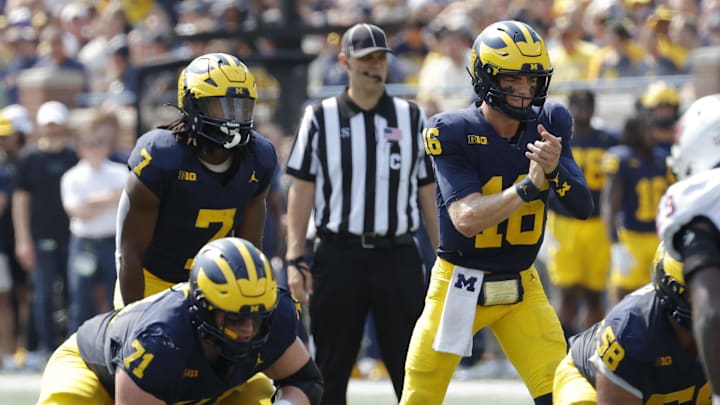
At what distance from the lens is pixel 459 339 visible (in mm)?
5250

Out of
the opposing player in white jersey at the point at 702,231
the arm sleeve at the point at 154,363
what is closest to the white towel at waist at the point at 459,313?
the arm sleeve at the point at 154,363

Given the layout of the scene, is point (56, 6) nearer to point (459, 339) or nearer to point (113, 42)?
point (113, 42)

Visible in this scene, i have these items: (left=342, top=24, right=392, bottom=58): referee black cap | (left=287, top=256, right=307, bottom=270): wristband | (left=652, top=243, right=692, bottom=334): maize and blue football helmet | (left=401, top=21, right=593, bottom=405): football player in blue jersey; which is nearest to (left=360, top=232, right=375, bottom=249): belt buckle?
(left=287, top=256, right=307, bottom=270): wristband

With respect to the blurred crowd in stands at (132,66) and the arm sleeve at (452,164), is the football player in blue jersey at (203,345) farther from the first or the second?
the blurred crowd in stands at (132,66)

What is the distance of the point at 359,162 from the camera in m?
6.62

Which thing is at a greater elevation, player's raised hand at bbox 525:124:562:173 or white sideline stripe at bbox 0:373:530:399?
player's raised hand at bbox 525:124:562:173

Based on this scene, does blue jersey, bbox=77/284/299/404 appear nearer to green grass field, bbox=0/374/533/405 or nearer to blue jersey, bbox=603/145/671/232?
green grass field, bbox=0/374/533/405

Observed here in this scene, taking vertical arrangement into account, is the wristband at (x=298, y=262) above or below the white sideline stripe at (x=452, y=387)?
above

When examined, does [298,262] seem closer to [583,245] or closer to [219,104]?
[219,104]

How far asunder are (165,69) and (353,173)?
16.0 ft

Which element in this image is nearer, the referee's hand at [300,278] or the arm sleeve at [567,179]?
the arm sleeve at [567,179]

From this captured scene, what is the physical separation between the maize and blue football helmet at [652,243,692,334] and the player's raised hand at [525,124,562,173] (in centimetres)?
97

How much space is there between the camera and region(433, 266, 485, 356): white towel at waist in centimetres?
526

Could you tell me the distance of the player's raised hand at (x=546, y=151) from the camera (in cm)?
489
